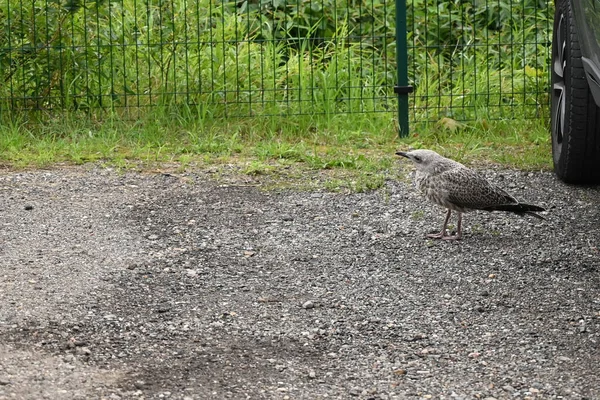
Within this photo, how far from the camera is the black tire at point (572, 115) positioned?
21.9 feet

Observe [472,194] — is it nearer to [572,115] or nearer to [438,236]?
[438,236]

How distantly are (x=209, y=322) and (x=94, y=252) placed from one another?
1.30 m

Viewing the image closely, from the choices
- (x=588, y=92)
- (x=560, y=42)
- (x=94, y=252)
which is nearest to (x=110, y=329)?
(x=94, y=252)

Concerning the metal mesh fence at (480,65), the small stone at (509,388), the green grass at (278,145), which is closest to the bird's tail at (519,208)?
the green grass at (278,145)

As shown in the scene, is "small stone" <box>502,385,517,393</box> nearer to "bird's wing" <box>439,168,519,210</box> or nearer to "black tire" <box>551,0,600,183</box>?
"bird's wing" <box>439,168,519,210</box>

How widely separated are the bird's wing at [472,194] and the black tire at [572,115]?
3.18ft

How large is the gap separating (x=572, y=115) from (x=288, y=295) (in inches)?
100

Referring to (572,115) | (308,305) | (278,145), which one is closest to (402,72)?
(278,145)

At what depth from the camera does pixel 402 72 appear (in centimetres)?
875

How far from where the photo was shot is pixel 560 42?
7195 millimetres

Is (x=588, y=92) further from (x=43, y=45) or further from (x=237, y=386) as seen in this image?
(x=43, y=45)

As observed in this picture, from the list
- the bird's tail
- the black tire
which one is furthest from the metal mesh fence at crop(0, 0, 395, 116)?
the bird's tail

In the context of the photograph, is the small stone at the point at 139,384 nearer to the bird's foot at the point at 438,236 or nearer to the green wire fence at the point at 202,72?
the bird's foot at the point at 438,236

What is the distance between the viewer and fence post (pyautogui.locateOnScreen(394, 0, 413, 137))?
8.63m
